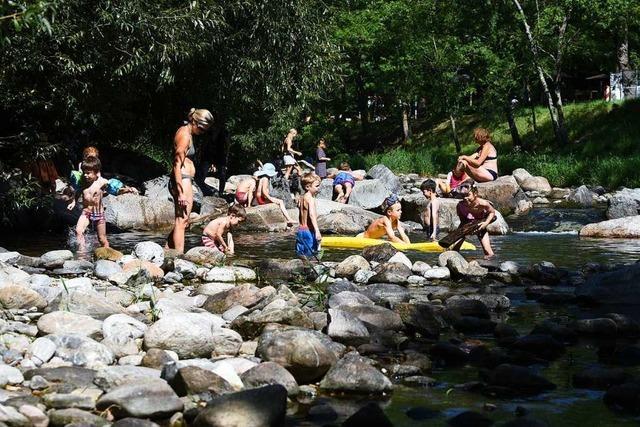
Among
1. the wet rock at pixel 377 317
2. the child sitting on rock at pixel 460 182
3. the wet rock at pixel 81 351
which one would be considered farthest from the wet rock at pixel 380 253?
the wet rock at pixel 81 351

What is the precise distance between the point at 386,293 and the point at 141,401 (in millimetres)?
5079

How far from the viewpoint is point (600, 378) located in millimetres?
6246

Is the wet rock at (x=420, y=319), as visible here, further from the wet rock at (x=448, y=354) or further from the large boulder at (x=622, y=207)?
the large boulder at (x=622, y=207)

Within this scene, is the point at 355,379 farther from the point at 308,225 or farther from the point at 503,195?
the point at 503,195

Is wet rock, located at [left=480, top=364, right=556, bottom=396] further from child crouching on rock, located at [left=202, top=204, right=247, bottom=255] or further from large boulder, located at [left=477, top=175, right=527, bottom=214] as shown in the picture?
large boulder, located at [left=477, top=175, right=527, bottom=214]

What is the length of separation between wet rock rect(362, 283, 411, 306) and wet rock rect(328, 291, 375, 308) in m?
0.66

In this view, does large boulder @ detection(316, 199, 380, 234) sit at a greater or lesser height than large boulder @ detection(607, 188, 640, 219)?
greater

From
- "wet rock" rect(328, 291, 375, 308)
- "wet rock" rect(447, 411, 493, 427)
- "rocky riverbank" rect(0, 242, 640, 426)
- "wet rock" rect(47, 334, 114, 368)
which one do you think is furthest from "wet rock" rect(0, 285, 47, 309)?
"wet rock" rect(447, 411, 493, 427)

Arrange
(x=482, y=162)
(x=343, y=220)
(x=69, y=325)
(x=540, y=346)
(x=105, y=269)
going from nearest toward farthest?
(x=69, y=325) → (x=540, y=346) → (x=105, y=269) → (x=482, y=162) → (x=343, y=220)

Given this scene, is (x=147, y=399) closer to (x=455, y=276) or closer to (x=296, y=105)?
(x=455, y=276)

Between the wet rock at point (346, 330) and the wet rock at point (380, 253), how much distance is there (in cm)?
527

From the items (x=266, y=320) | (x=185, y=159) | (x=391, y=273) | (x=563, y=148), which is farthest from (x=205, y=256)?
(x=563, y=148)

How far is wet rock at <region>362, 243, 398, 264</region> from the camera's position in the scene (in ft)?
42.2

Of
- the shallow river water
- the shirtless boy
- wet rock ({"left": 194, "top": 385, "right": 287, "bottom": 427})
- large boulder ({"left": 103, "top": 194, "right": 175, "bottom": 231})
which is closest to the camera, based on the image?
wet rock ({"left": 194, "top": 385, "right": 287, "bottom": 427})
